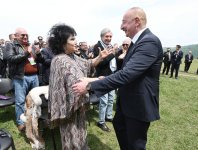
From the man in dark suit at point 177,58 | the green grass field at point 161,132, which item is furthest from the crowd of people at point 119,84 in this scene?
the man in dark suit at point 177,58

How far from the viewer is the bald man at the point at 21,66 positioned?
15.6ft

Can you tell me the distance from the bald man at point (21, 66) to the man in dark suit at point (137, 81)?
2.38 metres

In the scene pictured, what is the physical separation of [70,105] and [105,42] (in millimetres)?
2384

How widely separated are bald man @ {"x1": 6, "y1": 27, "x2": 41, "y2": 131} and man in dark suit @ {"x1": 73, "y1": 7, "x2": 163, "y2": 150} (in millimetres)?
2378

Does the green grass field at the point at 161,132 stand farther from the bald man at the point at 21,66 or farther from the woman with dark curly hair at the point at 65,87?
the woman with dark curly hair at the point at 65,87

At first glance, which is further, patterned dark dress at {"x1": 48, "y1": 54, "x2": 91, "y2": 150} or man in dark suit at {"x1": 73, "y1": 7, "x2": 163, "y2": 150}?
patterned dark dress at {"x1": 48, "y1": 54, "x2": 91, "y2": 150}

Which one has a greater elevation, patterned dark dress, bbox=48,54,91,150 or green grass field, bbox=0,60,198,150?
patterned dark dress, bbox=48,54,91,150

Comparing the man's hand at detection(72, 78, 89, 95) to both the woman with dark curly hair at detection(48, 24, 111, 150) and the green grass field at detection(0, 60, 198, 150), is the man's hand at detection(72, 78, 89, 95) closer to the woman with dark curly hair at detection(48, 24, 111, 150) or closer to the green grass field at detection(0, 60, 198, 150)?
the woman with dark curly hair at detection(48, 24, 111, 150)

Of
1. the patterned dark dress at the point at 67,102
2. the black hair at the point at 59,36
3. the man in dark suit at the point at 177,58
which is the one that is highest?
the black hair at the point at 59,36

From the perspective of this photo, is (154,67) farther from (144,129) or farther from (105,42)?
(105,42)

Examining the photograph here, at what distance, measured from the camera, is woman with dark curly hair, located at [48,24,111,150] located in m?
3.09

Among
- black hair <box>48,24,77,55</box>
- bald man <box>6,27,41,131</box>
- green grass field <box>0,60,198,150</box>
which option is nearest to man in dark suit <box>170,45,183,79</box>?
green grass field <box>0,60,198,150</box>

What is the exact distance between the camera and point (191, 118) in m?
6.89

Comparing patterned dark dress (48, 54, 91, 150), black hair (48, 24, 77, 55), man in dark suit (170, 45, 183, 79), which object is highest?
black hair (48, 24, 77, 55)
